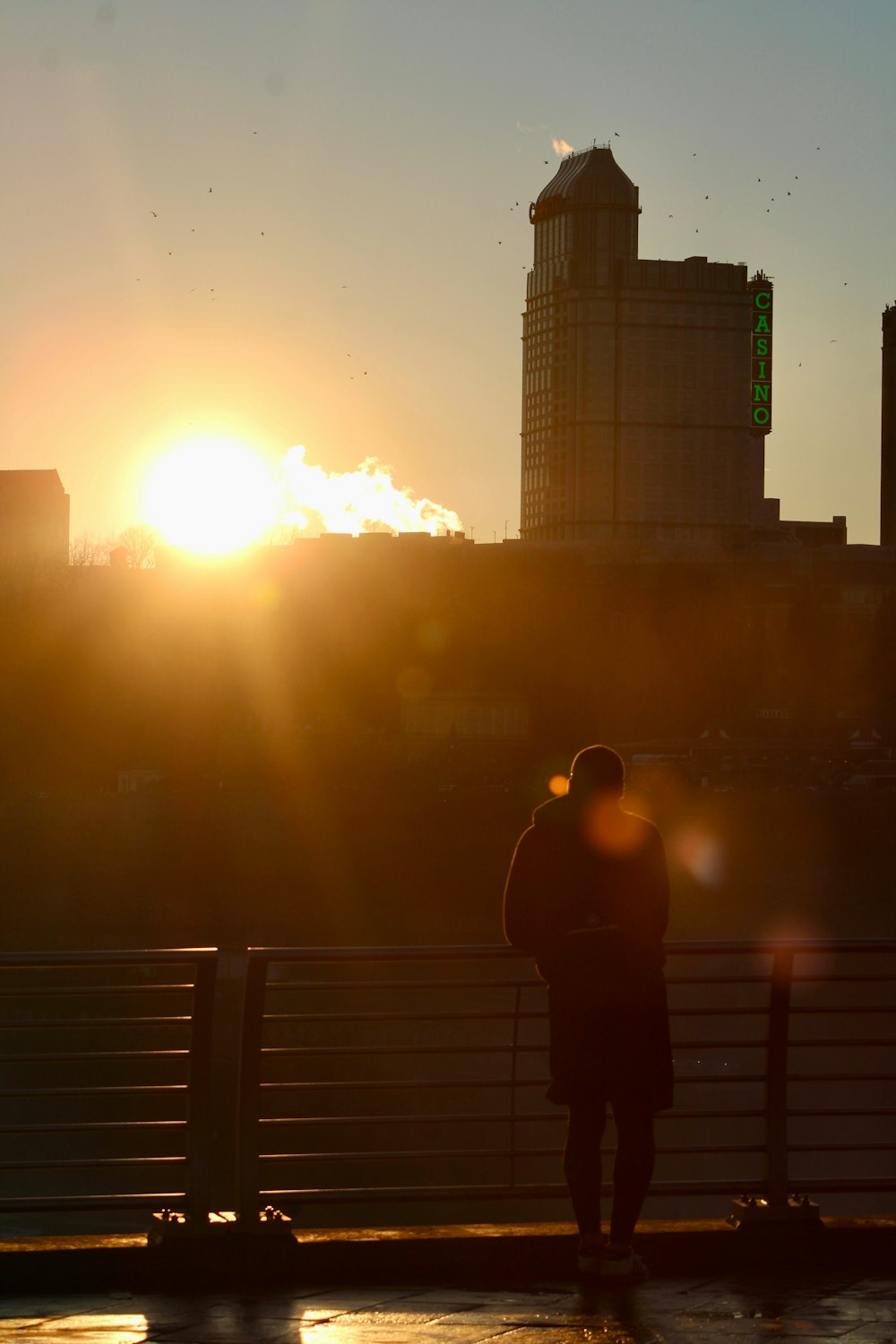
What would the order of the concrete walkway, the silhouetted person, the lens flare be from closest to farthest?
the concrete walkway → the silhouetted person → the lens flare

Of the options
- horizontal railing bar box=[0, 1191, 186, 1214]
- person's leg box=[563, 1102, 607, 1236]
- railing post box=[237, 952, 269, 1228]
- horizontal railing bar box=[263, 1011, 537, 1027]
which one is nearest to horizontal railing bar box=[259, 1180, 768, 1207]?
railing post box=[237, 952, 269, 1228]

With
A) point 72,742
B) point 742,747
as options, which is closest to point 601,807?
point 72,742

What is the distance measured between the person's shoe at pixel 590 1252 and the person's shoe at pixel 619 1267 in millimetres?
10

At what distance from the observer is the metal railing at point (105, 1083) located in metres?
5.64

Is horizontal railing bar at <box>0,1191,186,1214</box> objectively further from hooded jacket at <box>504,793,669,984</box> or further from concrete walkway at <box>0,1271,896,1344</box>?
hooded jacket at <box>504,793,669,984</box>

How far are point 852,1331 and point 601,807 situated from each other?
155 centimetres

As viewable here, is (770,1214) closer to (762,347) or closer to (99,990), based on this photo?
(99,990)

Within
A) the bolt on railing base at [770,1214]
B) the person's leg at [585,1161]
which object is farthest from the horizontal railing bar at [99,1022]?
the bolt on railing base at [770,1214]

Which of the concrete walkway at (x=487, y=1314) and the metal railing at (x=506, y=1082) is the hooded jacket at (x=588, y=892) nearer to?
the metal railing at (x=506, y=1082)

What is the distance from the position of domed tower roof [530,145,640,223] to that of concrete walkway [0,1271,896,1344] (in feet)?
632

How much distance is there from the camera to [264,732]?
67625 mm

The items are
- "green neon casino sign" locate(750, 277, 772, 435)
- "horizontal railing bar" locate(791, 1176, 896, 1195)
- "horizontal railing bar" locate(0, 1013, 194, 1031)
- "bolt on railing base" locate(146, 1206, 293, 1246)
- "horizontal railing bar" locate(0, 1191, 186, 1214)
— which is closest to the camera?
"horizontal railing bar" locate(0, 1013, 194, 1031)

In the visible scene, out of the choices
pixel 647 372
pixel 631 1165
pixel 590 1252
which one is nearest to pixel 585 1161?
pixel 631 1165

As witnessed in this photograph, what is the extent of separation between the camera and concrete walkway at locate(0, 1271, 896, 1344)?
15.7 feet
